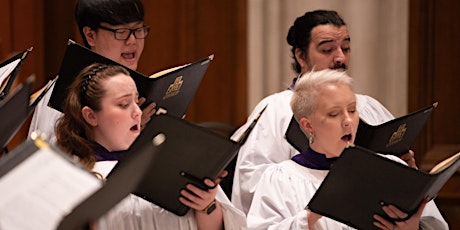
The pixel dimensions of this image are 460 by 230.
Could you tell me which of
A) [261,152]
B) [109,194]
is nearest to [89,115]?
[261,152]

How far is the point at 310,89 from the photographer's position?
10.3 feet

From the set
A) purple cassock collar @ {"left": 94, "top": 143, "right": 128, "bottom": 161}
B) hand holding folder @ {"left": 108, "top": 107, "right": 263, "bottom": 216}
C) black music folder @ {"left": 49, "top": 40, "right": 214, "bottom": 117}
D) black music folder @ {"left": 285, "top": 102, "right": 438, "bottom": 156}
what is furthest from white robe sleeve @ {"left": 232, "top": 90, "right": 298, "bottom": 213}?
hand holding folder @ {"left": 108, "top": 107, "right": 263, "bottom": 216}

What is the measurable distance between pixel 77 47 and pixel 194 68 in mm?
389

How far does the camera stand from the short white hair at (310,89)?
312cm

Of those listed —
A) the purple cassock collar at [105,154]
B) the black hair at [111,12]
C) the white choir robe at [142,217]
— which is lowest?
the white choir robe at [142,217]

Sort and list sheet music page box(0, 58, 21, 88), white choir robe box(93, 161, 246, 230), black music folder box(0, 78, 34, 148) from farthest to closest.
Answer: white choir robe box(93, 161, 246, 230), sheet music page box(0, 58, 21, 88), black music folder box(0, 78, 34, 148)

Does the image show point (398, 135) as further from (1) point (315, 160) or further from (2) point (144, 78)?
(2) point (144, 78)

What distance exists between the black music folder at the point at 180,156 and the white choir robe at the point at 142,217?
0.13 metres

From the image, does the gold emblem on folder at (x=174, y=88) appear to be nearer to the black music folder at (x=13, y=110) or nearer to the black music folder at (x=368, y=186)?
the black music folder at (x=368, y=186)

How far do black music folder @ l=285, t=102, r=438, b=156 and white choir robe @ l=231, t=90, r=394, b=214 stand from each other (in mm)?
449

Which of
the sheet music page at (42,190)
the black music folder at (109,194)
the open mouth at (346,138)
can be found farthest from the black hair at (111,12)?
the black music folder at (109,194)

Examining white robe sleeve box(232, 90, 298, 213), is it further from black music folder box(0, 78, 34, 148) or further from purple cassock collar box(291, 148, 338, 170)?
black music folder box(0, 78, 34, 148)

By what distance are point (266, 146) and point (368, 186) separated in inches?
42.2

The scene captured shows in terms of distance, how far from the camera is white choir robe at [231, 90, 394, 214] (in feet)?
12.2
